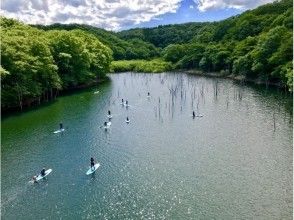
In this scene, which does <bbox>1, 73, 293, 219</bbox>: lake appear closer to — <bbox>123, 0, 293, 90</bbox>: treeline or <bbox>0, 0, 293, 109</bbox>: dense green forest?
<bbox>0, 0, 293, 109</bbox>: dense green forest

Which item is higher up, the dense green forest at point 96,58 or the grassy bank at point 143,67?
the dense green forest at point 96,58

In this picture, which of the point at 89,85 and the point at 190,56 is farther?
the point at 190,56

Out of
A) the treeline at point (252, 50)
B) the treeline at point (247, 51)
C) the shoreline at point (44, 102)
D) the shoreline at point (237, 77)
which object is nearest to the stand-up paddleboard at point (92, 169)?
the shoreline at point (44, 102)

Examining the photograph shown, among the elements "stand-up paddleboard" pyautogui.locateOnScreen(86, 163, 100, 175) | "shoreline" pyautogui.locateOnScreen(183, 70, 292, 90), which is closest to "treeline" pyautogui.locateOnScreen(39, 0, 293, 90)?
"shoreline" pyautogui.locateOnScreen(183, 70, 292, 90)

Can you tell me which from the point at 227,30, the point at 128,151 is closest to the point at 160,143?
the point at 128,151

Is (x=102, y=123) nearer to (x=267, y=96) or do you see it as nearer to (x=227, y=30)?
(x=267, y=96)

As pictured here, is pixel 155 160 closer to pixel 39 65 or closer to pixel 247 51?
pixel 39 65

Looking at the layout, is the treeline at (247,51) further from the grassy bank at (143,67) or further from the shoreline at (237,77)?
the shoreline at (237,77)

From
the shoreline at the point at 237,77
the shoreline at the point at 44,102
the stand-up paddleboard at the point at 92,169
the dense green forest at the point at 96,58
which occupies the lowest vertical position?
the stand-up paddleboard at the point at 92,169

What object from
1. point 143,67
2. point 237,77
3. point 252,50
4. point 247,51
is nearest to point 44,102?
point 237,77
